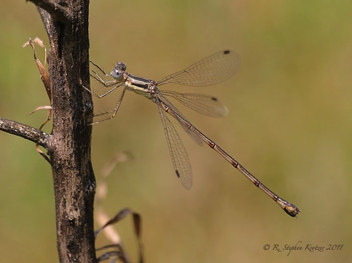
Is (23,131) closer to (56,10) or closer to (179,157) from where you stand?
(56,10)

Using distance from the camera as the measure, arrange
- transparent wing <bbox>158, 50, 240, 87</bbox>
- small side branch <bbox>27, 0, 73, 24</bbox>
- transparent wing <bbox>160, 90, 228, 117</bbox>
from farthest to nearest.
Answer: transparent wing <bbox>160, 90, 228, 117</bbox> < transparent wing <bbox>158, 50, 240, 87</bbox> < small side branch <bbox>27, 0, 73, 24</bbox>

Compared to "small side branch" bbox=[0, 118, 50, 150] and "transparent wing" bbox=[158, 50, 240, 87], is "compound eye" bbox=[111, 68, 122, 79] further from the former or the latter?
"small side branch" bbox=[0, 118, 50, 150]

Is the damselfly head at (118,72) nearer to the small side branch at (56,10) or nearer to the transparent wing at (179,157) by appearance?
the transparent wing at (179,157)

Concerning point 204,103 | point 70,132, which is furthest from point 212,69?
point 70,132

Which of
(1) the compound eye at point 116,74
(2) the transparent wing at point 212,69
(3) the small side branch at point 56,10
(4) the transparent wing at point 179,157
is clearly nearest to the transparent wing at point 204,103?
(2) the transparent wing at point 212,69

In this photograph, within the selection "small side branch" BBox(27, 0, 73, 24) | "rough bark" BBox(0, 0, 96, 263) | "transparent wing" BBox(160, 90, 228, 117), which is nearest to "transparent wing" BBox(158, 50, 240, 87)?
"transparent wing" BBox(160, 90, 228, 117)

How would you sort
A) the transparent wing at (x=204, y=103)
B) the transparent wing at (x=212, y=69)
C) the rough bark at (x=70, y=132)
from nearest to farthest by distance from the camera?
the rough bark at (x=70, y=132)
the transparent wing at (x=212, y=69)
the transparent wing at (x=204, y=103)

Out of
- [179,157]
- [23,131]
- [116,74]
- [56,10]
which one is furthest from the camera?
[179,157]
